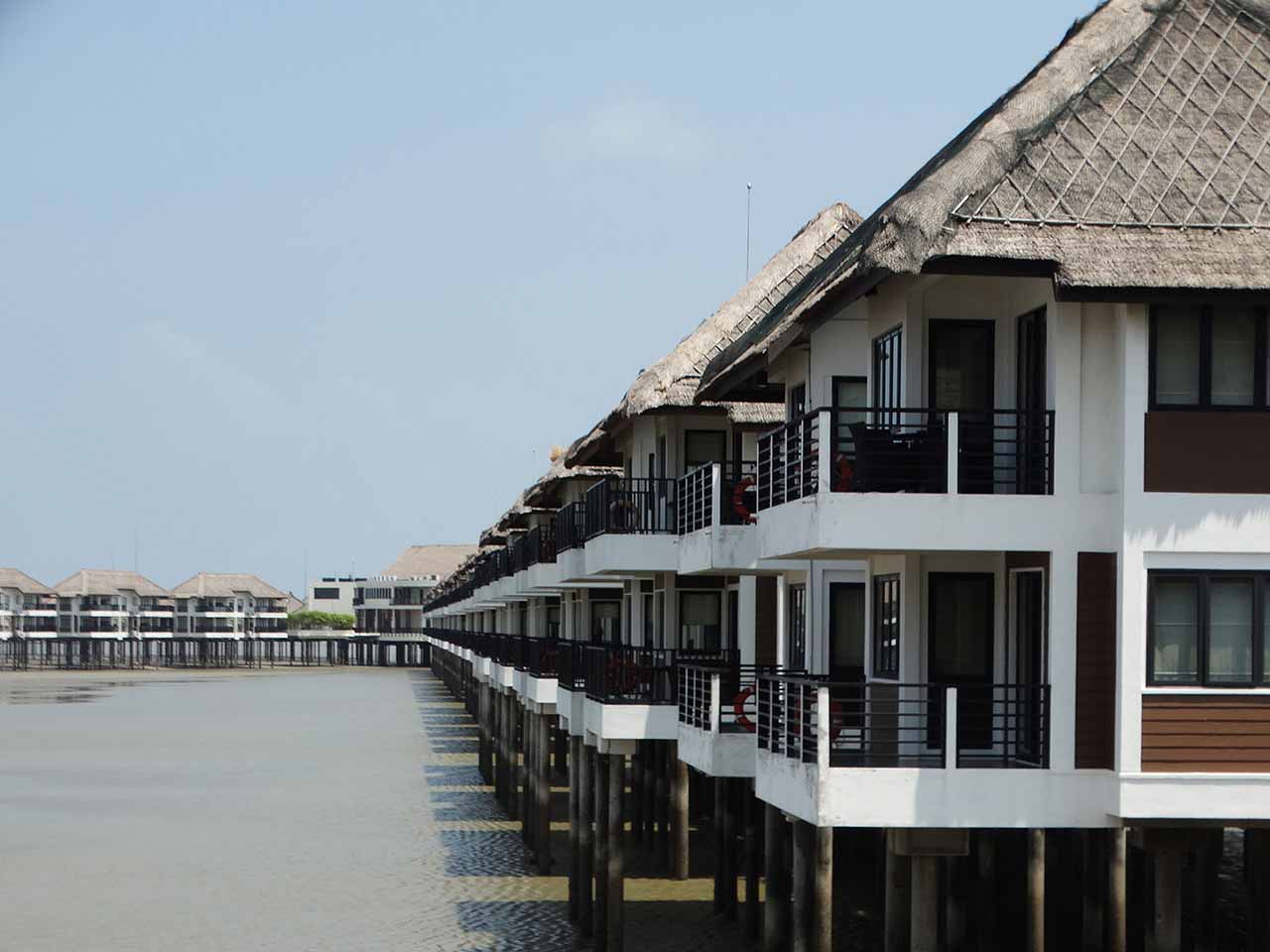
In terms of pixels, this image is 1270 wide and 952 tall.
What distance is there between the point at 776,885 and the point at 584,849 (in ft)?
22.5

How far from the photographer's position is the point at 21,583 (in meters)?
172

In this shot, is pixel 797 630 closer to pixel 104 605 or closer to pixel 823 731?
pixel 823 731

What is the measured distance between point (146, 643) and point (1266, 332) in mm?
147994

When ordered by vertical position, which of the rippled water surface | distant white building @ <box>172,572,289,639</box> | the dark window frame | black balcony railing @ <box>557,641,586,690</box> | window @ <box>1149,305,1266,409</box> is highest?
window @ <box>1149,305,1266,409</box>

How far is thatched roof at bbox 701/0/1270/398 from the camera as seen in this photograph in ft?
49.2

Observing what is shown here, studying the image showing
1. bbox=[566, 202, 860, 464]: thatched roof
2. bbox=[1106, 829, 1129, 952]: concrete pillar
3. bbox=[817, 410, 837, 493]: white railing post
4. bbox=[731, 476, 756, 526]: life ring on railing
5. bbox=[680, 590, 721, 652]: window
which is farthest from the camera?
bbox=[680, 590, 721, 652]: window

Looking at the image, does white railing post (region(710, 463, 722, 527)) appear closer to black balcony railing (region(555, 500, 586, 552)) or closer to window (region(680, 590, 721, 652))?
window (region(680, 590, 721, 652))

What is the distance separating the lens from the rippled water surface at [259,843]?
28.3 metres

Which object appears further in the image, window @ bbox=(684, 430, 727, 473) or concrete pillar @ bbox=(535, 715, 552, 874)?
concrete pillar @ bbox=(535, 715, 552, 874)

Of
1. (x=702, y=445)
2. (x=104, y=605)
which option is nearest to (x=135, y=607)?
(x=104, y=605)

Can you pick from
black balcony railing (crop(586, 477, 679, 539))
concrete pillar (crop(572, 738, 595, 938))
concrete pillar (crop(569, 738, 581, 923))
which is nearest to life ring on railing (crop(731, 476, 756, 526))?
black balcony railing (crop(586, 477, 679, 539))

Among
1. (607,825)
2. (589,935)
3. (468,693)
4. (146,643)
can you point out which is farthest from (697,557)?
(146,643)

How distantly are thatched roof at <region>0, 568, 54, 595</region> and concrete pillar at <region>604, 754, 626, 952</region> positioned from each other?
154713 mm

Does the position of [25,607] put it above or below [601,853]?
below
